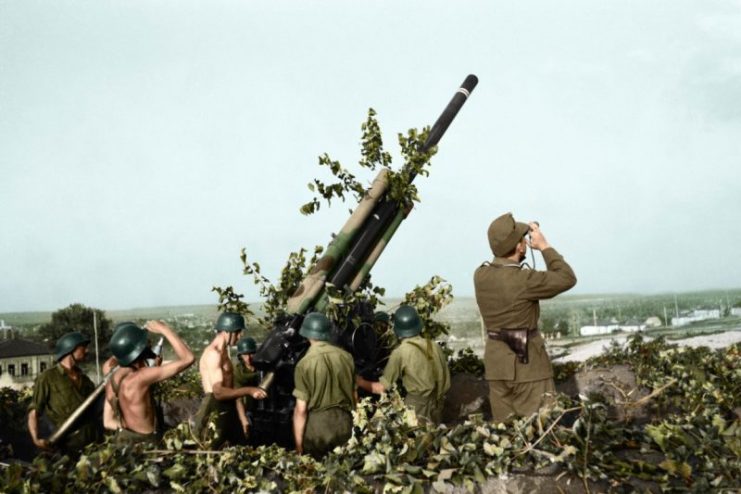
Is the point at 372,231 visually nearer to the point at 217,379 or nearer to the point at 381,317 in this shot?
the point at 381,317

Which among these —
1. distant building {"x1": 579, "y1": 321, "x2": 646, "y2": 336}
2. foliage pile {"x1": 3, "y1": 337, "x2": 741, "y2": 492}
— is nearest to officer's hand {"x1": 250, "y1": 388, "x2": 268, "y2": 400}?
foliage pile {"x1": 3, "y1": 337, "x2": 741, "y2": 492}

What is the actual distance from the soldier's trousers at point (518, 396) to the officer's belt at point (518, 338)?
21 cm

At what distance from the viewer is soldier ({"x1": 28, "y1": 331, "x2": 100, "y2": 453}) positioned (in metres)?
6.57

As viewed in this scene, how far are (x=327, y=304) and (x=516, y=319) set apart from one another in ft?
10.3

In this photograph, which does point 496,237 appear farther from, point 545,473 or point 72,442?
point 72,442

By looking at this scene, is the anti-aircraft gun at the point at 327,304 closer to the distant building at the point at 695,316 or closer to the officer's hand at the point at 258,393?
the officer's hand at the point at 258,393

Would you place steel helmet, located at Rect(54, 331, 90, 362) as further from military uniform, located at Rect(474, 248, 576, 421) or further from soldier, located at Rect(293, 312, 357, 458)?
military uniform, located at Rect(474, 248, 576, 421)

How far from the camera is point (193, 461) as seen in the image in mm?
4266

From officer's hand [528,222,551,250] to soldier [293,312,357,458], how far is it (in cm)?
191

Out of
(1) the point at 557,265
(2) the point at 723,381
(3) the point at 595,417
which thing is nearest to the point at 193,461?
(3) the point at 595,417

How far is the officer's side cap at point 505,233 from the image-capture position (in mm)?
5188

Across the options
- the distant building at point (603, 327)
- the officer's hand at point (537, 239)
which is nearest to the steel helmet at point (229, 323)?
the officer's hand at point (537, 239)

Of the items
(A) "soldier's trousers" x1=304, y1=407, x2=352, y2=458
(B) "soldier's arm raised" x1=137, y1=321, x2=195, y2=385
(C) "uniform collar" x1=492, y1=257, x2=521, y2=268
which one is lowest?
(A) "soldier's trousers" x1=304, y1=407, x2=352, y2=458

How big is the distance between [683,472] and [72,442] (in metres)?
5.34
